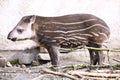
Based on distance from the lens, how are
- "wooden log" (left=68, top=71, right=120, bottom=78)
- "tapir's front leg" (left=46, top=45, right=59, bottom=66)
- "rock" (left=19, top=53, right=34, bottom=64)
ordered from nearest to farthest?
"wooden log" (left=68, top=71, right=120, bottom=78)
"tapir's front leg" (left=46, top=45, right=59, bottom=66)
"rock" (left=19, top=53, right=34, bottom=64)

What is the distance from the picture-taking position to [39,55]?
21.5 ft

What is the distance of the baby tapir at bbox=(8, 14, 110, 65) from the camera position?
5.21 meters

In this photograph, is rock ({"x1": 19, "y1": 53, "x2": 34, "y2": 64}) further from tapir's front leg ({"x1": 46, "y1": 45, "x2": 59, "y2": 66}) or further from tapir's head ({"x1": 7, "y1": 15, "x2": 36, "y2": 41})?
tapir's front leg ({"x1": 46, "y1": 45, "x2": 59, "y2": 66})

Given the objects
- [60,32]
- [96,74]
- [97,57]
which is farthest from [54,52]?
[96,74]

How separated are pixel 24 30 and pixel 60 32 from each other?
0.48m

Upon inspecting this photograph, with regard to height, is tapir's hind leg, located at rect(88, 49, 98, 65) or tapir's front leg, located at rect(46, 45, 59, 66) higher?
tapir's front leg, located at rect(46, 45, 59, 66)

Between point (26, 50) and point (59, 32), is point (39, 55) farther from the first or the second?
point (59, 32)

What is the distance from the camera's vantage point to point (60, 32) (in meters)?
5.26

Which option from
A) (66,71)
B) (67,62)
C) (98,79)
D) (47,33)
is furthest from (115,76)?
(67,62)

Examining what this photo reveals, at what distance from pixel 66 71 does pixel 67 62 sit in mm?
3464

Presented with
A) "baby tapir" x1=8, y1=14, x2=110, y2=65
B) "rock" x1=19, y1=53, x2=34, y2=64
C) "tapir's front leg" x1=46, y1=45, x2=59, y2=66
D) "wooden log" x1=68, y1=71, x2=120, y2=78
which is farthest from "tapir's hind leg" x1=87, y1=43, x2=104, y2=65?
"wooden log" x1=68, y1=71, x2=120, y2=78

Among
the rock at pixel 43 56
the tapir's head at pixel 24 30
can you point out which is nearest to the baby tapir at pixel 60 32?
the tapir's head at pixel 24 30

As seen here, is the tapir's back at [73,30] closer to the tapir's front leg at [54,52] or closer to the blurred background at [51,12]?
A: the tapir's front leg at [54,52]

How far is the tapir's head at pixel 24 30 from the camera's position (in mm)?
5281
